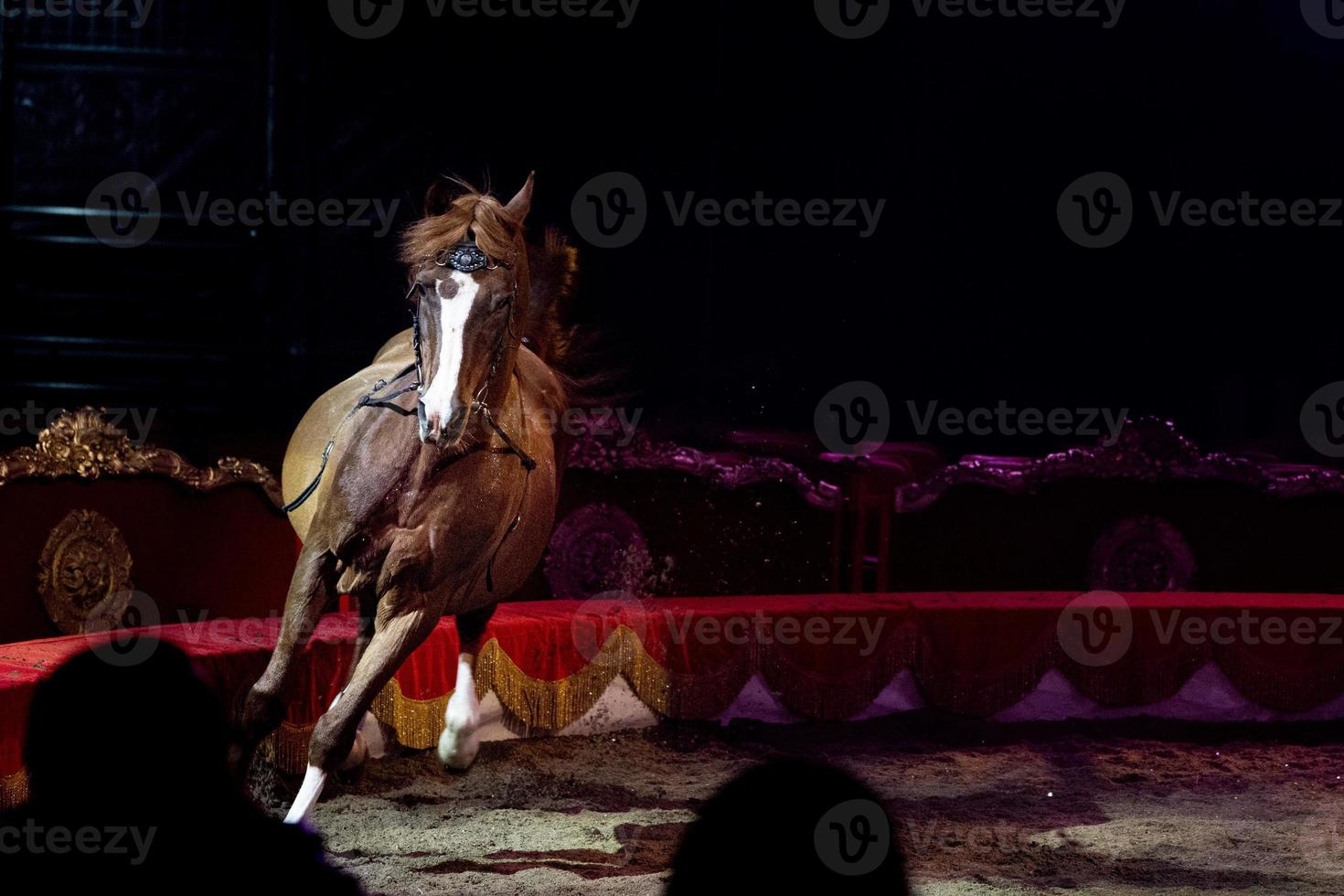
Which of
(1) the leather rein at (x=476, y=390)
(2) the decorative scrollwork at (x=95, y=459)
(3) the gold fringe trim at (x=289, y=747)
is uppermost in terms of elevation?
(1) the leather rein at (x=476, y=390)

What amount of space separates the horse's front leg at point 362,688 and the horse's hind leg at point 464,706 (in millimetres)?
915

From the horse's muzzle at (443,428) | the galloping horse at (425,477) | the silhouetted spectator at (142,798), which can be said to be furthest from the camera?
the galloping horse at (425,477)

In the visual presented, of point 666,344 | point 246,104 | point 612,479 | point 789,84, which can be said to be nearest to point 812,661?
point 612,479

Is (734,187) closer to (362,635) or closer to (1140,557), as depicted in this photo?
(1140,557)

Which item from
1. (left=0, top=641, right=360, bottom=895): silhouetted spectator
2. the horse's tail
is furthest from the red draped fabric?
(left=0, top=641, right=360, bottom=895): silhouetted spectator

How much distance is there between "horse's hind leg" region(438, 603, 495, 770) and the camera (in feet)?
15.1

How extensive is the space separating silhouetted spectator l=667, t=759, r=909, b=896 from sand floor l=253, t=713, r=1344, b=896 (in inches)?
74.3

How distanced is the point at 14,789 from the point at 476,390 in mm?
1643

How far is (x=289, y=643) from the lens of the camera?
358 centimetres

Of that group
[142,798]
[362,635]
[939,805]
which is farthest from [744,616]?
[142,798]

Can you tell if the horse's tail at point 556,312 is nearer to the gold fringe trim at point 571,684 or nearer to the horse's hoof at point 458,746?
the gold fringe trim at point 571,684

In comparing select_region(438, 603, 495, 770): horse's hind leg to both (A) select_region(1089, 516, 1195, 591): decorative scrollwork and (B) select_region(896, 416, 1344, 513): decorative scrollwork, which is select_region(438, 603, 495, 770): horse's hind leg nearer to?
(B) select_region(896, 416, 1344, 513): decorative scrollwork

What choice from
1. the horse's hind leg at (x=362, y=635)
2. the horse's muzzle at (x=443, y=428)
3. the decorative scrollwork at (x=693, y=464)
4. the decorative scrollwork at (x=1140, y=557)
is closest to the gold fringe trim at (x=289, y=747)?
the horse's hind leg at (x=362, y=635)

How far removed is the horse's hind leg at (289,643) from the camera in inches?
141
